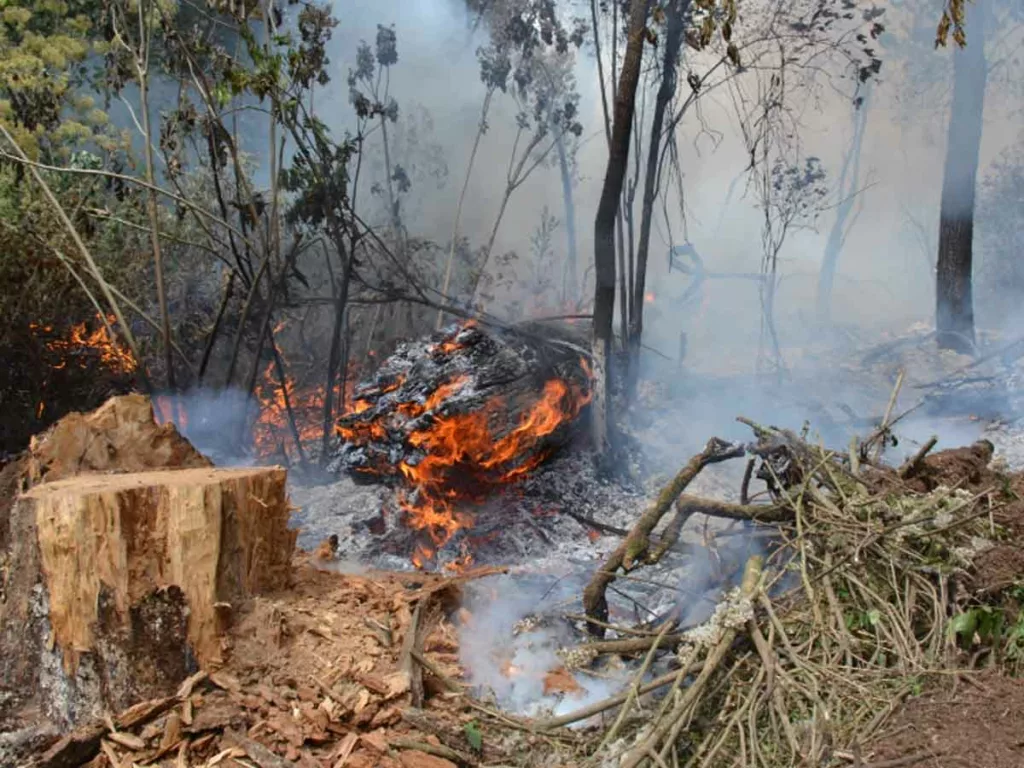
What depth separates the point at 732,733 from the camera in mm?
2615

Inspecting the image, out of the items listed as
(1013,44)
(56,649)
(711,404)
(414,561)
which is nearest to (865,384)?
(711,404)

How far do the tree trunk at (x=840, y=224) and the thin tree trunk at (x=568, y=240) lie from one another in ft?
13.2

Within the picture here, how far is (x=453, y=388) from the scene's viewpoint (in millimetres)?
6500

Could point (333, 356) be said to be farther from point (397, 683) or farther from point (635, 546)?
point (397, 683)

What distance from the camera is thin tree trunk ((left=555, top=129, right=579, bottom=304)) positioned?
12773mm

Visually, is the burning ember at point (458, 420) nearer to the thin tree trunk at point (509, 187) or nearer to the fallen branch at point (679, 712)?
the thin tree trunk at point (509, 187)

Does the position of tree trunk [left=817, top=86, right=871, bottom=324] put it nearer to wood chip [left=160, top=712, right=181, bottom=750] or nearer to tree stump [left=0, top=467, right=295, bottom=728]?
tree stump [left=0, top=467, right=295, bottom=728]

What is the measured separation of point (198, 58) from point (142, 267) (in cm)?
218

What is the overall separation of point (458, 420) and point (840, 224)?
10.9 m

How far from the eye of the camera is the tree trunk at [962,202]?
9.82 meters

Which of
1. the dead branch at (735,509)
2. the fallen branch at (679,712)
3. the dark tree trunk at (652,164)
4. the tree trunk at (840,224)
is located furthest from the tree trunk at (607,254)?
the tree trunk at (840,224)

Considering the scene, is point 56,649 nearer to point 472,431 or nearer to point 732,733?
point 732,733

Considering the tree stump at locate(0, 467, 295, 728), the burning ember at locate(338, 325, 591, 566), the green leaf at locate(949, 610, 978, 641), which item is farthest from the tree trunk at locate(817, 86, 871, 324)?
the tree stump at locate(0, 467, 295, 728)

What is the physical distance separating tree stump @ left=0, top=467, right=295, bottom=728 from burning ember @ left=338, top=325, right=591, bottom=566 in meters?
2.83
